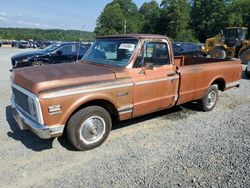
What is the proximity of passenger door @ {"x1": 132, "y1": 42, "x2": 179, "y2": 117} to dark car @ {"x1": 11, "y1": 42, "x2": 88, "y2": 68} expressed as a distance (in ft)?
23.4

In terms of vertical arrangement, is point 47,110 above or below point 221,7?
below

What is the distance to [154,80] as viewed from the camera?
5.05 meters

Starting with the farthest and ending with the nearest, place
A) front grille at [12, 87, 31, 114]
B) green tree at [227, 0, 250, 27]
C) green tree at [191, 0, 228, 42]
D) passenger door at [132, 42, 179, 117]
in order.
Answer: green tree at [191, 0, 228, 42] < green tree at [227, 0, 250, 27] < passenger door at [132, 42, 179, 117] < front grille at [12, 87, 31, 114]

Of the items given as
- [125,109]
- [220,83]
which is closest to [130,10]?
[220,83]

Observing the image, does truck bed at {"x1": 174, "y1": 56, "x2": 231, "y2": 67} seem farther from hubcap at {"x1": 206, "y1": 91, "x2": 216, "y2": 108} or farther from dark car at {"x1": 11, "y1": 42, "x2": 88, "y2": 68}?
dark car at {"x1": 11, "y1": 42, "x2": 88, "y2": 68}

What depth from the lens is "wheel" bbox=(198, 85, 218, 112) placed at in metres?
6.55

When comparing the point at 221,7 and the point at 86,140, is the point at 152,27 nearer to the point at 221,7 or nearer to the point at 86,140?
the point at 221,7

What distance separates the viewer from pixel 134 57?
4.85m

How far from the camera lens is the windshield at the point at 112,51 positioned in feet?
16.2

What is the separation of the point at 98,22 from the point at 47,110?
90.1 meters

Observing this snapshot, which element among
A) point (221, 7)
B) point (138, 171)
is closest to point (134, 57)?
point (138, 171)

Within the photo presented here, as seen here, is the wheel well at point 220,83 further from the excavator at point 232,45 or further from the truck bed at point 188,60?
the excavator at point 232,45

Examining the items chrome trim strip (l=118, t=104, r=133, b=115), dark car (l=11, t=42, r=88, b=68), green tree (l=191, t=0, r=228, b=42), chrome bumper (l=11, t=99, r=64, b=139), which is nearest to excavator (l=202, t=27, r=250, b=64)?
dark car (l=11, t=42, r=88, b=68)

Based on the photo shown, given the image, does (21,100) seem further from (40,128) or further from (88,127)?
(88,127)
